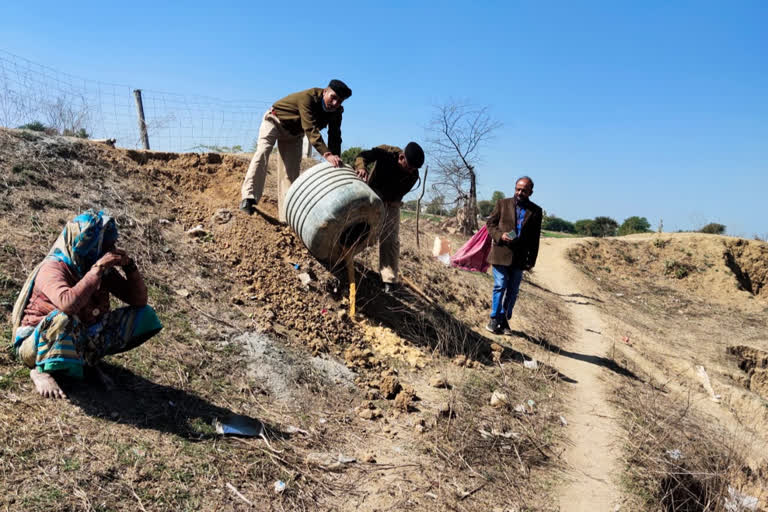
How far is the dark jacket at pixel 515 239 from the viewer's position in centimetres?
554

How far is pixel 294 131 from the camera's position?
523cm

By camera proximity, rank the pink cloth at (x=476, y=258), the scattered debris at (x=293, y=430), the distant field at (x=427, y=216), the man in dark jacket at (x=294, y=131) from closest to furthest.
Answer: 1. the scattered debris at (x=293, y=430)
2. the man in dark jacket at (x=294, y=131)
3. the pink cloth at (x=476, y=258)
4. the distant field at (x=427, y=216)

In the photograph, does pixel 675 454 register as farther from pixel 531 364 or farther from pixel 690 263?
pixel 690 263

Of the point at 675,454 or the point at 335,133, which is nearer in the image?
the point at 675,454

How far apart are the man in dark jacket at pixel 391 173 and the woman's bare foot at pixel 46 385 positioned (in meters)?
2.93

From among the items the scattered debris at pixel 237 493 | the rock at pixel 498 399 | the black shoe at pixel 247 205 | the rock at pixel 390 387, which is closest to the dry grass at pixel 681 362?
the rock at pixel 498 399

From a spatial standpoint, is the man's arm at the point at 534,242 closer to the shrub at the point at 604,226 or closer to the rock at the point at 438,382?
the rock at the point at 438,382

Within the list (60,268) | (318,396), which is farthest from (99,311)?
(318,396)

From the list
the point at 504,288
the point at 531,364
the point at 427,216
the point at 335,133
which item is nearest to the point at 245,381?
the point at 335,133

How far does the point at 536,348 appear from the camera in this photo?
6113 mm

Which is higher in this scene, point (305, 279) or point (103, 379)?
point (305, 279)

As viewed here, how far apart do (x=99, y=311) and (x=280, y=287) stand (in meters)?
1.99

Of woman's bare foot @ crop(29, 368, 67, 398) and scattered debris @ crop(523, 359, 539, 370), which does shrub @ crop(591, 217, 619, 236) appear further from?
woman's bare foot @ crop(29, 368, 67, 398)

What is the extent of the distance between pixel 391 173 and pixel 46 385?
3.41m
